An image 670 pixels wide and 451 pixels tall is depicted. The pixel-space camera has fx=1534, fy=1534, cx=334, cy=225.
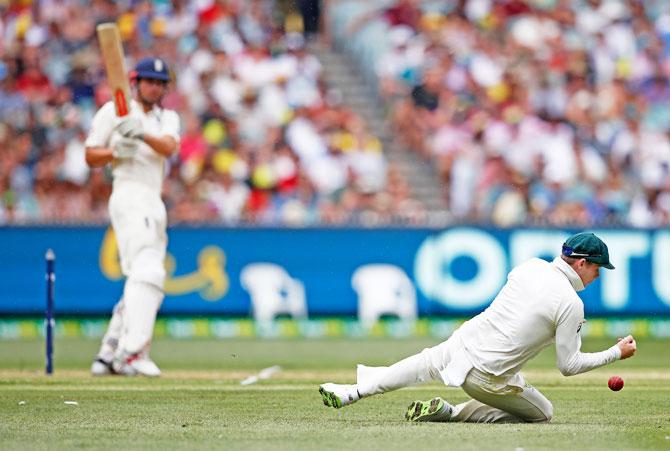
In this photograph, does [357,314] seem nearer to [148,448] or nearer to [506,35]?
[506,35]

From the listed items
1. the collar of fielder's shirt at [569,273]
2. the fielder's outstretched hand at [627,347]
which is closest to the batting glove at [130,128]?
the collar of fielder's shirt at [569,273]

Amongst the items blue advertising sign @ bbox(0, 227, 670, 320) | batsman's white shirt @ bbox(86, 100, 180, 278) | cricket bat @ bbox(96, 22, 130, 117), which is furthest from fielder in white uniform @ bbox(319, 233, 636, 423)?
blue advertising sign @ bbox(0, 227, 670, 320)

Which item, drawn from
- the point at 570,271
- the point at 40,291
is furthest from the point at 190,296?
the point at 570,271

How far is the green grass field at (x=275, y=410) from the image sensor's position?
8.05m

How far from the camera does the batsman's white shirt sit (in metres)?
11.9

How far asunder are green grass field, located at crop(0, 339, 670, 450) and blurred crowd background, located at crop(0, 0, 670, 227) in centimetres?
489

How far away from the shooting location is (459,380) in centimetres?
870

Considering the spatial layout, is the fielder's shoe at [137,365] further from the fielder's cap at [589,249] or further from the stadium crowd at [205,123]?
the stadium crowd at [205,123]

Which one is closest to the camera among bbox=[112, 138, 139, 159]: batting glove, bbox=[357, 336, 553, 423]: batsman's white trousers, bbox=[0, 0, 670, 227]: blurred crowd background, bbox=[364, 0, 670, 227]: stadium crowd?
bbox=[357, 336, 553, 423]: batsman's white trousers

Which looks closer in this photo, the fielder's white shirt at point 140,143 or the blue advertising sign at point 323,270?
the fielder's white shirt at point 140,143

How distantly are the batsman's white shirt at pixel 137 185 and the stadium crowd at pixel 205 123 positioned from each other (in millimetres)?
6097

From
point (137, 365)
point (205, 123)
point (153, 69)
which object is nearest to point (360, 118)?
point (205, 123)

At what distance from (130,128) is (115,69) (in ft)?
1.50

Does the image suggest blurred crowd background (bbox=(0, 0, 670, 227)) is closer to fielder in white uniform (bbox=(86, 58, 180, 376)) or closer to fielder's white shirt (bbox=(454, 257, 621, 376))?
fielder in white uniform (bbox=(86, 58, 180, 376))
